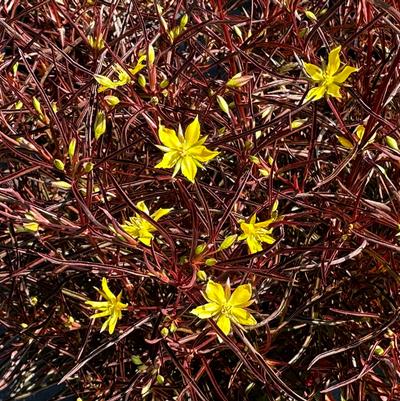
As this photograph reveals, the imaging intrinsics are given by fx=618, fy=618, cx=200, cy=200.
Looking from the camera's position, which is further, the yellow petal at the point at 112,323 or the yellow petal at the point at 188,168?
the yellow petal at the point at 112,323

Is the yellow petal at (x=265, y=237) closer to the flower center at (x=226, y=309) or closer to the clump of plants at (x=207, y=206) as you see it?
the clump of plants at (x=207, y=206)

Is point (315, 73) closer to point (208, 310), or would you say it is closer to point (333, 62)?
point (333, 62)

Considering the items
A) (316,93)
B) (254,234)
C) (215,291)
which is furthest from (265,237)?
(316,93)

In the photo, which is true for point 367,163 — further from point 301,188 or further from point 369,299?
point 369,299

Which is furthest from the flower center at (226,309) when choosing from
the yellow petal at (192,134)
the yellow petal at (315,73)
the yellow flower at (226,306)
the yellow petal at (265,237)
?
the yellow petal at (315,73)

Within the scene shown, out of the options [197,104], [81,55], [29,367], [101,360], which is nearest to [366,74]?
[197,104]

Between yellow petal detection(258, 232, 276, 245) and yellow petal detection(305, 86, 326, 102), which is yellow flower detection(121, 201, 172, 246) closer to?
yellow petal detection(258, 232, 276, 245)
